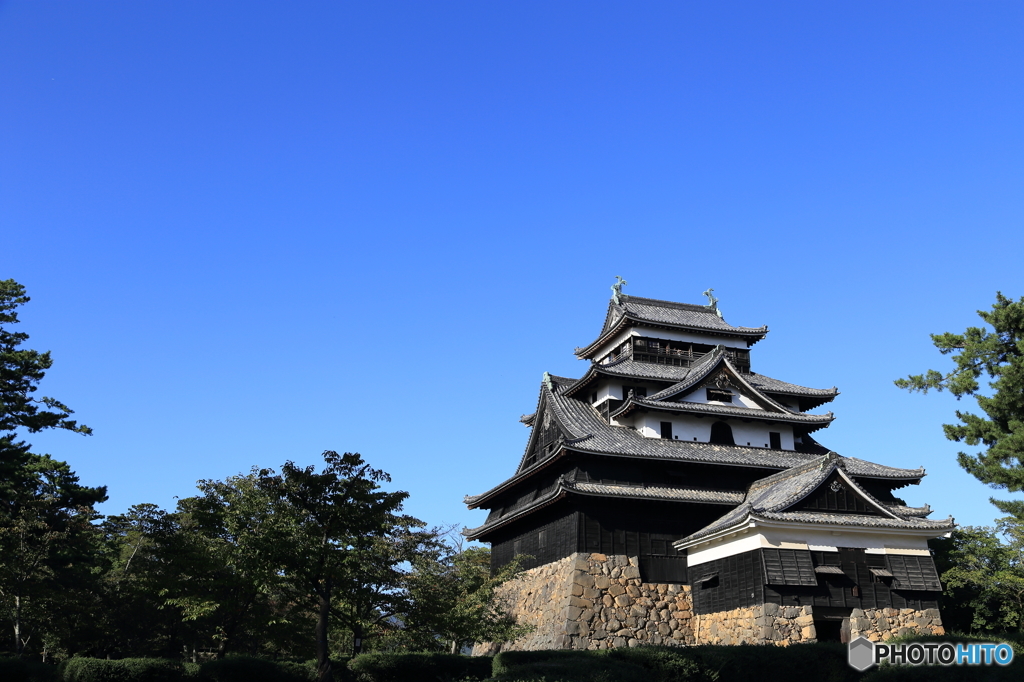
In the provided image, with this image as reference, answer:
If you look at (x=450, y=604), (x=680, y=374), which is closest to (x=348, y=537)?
(x=450, y=604)

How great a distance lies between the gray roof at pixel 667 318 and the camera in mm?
40781

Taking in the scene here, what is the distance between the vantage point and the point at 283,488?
69.1ft

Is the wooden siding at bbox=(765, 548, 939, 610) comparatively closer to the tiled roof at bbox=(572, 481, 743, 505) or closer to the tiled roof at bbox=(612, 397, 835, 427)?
the tiled roof at bbox=(572, 481, 743, 505)

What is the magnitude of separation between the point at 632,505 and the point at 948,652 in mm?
13227

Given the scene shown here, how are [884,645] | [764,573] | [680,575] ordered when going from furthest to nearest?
[680,575]
[764,573]
[884,645]

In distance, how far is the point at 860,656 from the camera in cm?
2020

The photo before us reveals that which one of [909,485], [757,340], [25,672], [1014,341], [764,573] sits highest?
[757,340]

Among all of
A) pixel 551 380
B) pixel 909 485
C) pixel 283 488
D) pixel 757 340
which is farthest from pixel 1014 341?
pixel 283 488

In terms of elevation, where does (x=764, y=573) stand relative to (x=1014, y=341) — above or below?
below

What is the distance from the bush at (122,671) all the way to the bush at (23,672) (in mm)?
850

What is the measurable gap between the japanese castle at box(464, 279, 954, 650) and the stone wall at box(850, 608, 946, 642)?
59 millimetres

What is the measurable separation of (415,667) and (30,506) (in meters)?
15.9

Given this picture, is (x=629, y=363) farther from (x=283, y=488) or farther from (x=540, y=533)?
(x=283, y=488)

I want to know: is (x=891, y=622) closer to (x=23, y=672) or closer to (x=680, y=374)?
(x=680, y=374)
